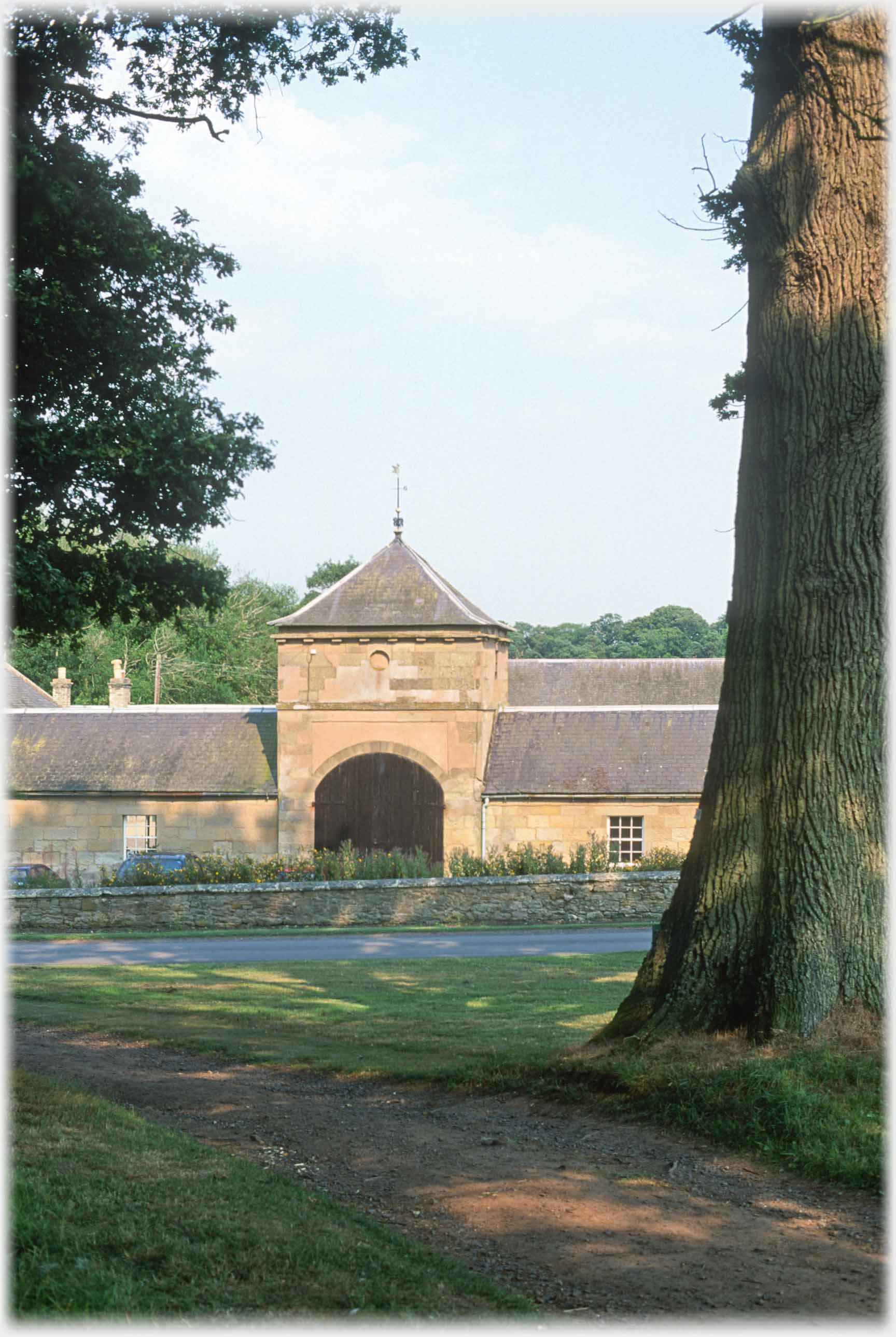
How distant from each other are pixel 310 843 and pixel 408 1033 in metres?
23.7

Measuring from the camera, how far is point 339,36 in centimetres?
1262

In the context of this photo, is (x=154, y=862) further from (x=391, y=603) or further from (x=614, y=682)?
(x=614, y=682)

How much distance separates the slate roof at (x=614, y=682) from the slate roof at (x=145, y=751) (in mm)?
8122

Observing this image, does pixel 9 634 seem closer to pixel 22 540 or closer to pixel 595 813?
pixel 22 540

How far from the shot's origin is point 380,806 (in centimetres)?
3512

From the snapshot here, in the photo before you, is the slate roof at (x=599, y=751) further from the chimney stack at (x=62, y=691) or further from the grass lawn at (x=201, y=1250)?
the grass lawn at (x=201, y=1250)

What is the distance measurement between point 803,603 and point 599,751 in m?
26.9

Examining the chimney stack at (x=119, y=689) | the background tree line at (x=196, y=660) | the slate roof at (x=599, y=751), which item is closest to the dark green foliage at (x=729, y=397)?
the slate roof at (x=599, y=751)

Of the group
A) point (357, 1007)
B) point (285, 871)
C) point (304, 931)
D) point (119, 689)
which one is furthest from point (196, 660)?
point (357, 1007)

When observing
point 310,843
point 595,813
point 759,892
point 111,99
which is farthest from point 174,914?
point 759,892

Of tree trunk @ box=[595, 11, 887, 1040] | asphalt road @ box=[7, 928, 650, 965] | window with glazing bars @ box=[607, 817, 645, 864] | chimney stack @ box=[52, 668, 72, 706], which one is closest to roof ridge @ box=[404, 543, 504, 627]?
window with glazing bars @ box=[607, 817, 645, 864]

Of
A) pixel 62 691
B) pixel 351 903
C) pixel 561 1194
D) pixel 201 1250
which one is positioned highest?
pixel 62 691

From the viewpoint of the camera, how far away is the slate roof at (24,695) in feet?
147

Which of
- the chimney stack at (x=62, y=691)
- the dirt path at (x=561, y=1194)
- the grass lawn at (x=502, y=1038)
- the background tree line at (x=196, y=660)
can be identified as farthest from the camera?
the background tree line at (x=196, y=660)
